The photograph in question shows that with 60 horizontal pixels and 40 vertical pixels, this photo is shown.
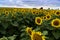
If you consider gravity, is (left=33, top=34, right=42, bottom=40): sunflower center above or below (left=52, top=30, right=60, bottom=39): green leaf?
above

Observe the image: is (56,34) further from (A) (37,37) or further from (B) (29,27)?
(B) (29,27)

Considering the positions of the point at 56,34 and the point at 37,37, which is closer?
the point at 37,37

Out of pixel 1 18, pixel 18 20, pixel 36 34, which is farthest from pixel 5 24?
pixel 36 34

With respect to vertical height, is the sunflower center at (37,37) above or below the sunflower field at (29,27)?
above

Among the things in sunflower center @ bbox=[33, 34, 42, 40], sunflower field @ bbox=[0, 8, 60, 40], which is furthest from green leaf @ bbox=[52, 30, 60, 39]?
sunflower center @ bbox=[33, 34, 42, 40]

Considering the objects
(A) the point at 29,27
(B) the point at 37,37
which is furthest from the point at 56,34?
(A) the point at 29,27

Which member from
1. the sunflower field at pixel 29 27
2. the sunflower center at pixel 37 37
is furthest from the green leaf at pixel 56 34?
the sunflower center at pixel 37 37

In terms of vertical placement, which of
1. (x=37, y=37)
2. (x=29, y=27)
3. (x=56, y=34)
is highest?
(x=37, y=37)

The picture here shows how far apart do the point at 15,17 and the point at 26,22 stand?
0.38m

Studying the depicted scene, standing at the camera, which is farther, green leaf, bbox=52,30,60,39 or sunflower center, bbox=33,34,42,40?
green leaf, bbox=52,30,60,39

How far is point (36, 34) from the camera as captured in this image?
10.3ft

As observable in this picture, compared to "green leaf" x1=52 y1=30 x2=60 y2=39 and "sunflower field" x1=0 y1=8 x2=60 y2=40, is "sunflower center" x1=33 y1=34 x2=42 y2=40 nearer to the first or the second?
"sunflower field" x1=0 y1=8 x2=60 y2=40

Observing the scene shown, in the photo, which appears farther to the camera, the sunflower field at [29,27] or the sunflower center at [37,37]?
the sunflower field at [29,27]

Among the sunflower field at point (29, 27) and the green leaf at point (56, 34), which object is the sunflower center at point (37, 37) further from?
the green leaf at point (56, 34)
